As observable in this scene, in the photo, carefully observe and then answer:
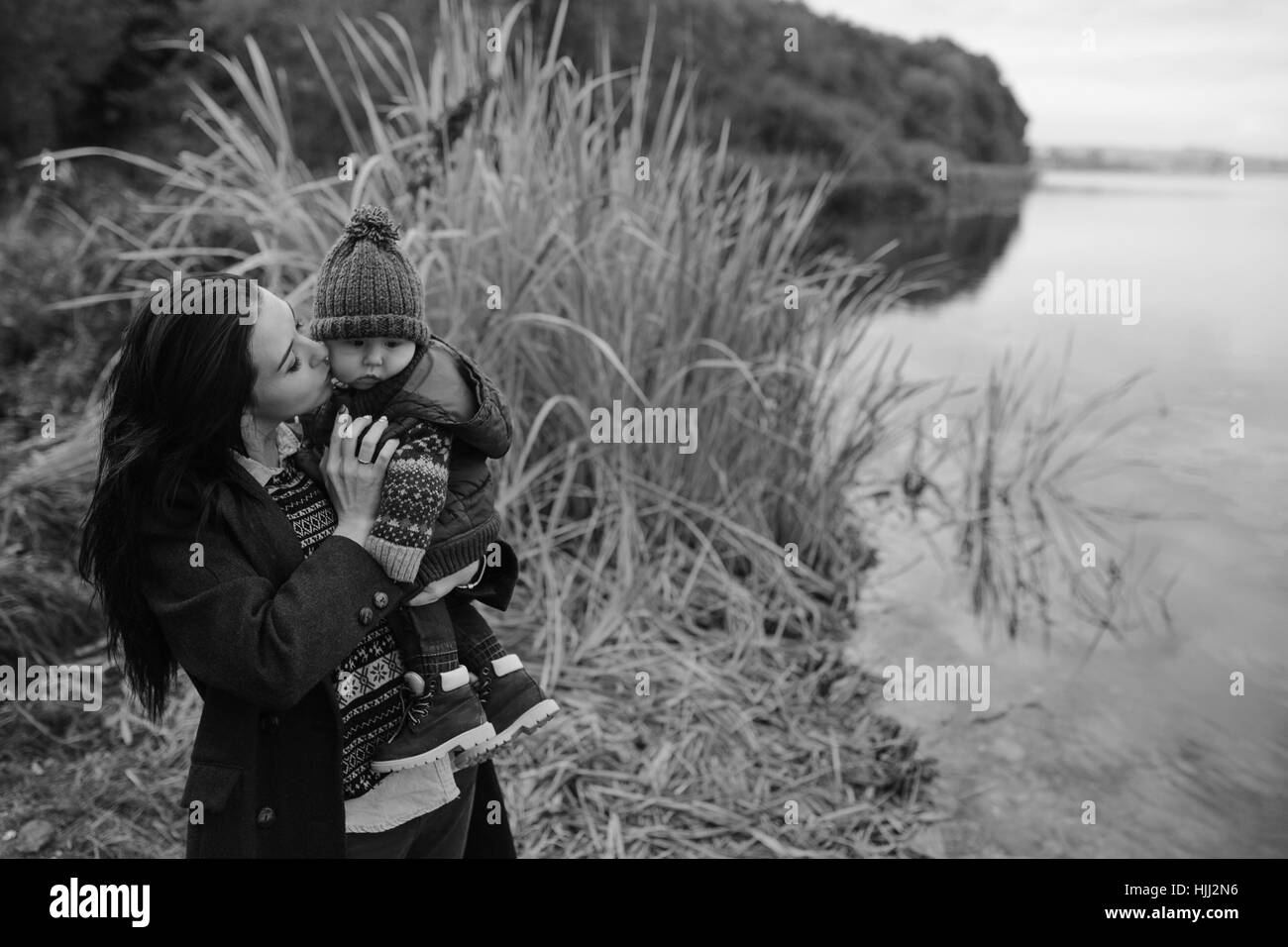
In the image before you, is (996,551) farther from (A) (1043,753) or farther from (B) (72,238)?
(B) (72,238)

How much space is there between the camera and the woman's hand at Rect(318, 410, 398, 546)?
1385mm

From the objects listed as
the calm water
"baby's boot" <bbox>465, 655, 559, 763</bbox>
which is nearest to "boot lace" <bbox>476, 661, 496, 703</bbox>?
"baby's boot" <bbox>465, 655, 559, 763</bbox>

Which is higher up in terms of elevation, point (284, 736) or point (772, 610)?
point (284, 736)

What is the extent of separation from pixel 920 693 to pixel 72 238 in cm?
500

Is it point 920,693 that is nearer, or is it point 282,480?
point 282,480

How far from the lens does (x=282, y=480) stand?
147 cm

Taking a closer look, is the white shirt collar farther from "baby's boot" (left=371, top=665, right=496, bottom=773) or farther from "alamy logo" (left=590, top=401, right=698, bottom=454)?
"alamy logo" (left=590, top=401, right=698, bottom=454)
